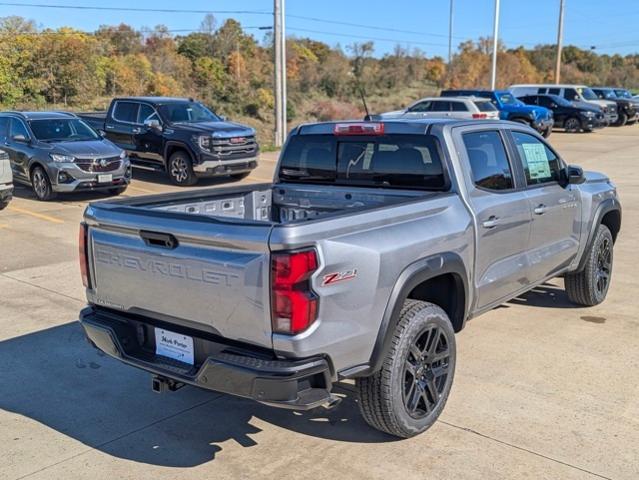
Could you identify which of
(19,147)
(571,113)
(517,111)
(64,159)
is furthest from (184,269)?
(571,113)

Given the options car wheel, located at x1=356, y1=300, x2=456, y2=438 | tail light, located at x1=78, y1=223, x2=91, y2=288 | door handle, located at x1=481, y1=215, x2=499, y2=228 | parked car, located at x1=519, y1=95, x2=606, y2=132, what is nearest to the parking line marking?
tail light, located at x1=78, y1=223, x2=91, y2=288

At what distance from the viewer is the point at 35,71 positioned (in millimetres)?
31719

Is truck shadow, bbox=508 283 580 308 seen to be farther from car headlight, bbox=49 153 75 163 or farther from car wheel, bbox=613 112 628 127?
car wheel, bbox=613 112 628 127

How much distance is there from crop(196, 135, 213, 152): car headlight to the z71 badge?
11619 mm

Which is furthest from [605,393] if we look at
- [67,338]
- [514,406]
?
[67,338]

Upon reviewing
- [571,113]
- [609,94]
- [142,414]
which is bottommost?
[142,414]

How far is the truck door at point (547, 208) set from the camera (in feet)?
17.5

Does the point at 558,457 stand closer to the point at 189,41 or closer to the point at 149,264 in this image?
the point at 149,264

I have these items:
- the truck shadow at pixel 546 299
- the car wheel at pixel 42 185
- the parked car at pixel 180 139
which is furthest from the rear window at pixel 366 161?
the parked car at pixel 180 139

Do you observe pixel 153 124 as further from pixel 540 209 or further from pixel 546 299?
pixel 540 209

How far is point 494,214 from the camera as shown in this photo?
473 centimetres

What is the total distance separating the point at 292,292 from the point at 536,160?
3181mm

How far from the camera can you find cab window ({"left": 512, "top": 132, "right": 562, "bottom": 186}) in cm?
538

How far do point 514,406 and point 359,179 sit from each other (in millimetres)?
1915
